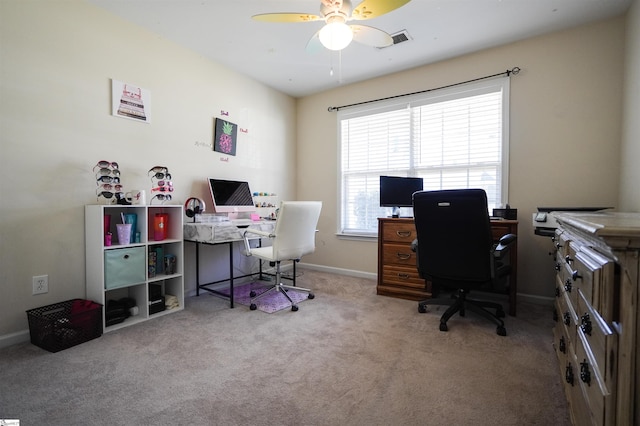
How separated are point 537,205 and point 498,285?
0.88 metres

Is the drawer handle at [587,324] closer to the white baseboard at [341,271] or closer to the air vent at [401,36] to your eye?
the air vent at [401,36]

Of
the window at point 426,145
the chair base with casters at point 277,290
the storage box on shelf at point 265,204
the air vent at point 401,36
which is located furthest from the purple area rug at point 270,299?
the air vent at point 401,36

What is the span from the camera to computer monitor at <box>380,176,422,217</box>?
10.7 feet

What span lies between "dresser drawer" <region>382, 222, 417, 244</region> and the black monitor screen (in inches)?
12.3

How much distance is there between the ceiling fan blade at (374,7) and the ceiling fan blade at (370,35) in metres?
0.10

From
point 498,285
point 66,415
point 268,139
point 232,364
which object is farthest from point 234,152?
point 498,285

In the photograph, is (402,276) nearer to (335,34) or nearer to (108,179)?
(335,34)

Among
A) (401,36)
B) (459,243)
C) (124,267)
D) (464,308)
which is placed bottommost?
(464,308)

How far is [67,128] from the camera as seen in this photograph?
221 centimetres

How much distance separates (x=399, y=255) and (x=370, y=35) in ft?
6.71

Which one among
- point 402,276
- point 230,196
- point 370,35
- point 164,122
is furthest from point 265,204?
point 370,35

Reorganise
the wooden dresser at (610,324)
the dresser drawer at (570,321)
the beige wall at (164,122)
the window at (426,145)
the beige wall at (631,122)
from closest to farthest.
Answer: the wooden dresser at (610,324), the dresser drawer at (570,321), the beige wall at (164,122), the beige wall at (631,122), the window at (426,145)

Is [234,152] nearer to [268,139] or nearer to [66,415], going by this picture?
[268,139]

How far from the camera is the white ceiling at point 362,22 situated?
237 cm
